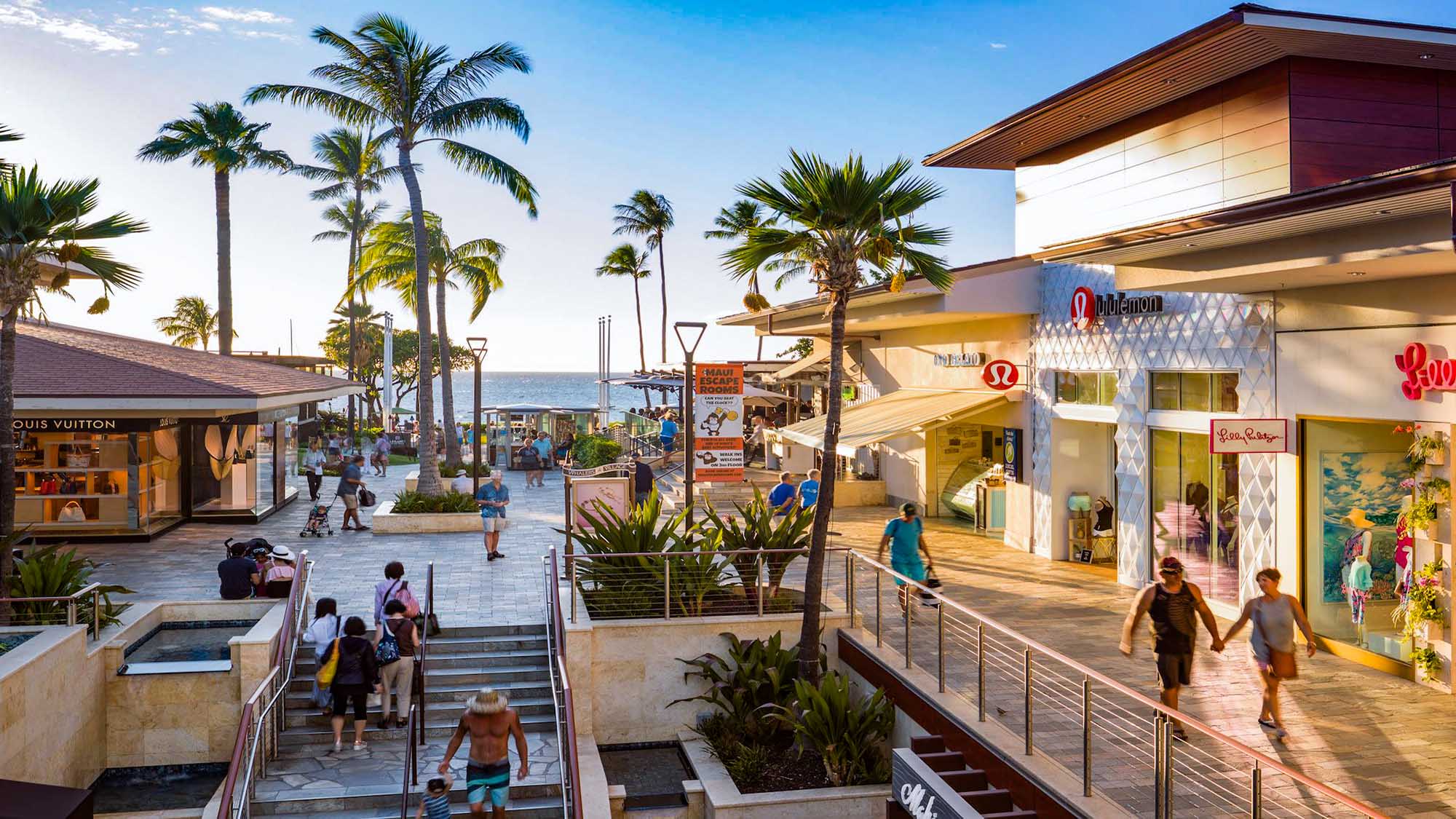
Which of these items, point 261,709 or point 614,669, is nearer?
point 261,709

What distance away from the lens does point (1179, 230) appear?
33.7ft

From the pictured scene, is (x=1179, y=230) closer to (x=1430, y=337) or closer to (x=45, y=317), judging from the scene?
(x=1430, y=337)

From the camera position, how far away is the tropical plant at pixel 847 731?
10.4 meters

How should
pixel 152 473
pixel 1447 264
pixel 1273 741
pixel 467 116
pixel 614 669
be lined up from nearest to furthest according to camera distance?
1. pixel 1273 741
2. pixel 1447 264
3. pixel 614 669
4. pixel 152 473
5. pixel 467 116

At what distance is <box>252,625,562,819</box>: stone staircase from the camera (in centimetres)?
1015

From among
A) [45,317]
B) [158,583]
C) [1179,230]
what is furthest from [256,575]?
[1179,230]

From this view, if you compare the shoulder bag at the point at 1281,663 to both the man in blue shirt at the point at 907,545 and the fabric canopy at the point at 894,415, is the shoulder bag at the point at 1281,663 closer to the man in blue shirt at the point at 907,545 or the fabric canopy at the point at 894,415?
the man in blue shirt at the point at 907,545

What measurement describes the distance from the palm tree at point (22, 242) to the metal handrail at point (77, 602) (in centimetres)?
70

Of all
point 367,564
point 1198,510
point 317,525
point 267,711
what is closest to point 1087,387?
point 1198,510

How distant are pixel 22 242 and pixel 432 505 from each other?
1108 cm

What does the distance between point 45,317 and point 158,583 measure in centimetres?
449

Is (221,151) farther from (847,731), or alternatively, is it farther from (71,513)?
(847,731)

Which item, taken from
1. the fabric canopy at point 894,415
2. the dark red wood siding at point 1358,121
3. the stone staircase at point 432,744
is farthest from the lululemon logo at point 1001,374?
the stone staircase at point 432,744

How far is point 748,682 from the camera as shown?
11.8m
